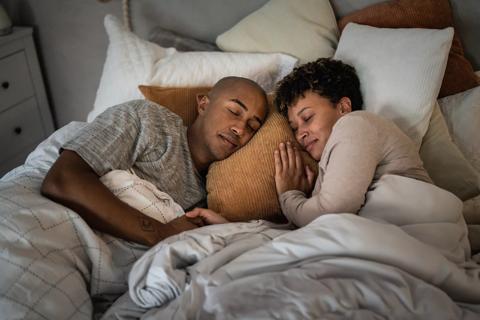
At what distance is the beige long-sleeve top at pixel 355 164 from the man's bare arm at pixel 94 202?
395 mm

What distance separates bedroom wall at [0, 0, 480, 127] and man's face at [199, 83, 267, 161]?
614 mm

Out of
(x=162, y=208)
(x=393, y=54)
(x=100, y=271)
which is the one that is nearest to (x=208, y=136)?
(x=162, y=208)

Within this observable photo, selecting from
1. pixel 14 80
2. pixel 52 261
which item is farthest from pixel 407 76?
pixel 14 80

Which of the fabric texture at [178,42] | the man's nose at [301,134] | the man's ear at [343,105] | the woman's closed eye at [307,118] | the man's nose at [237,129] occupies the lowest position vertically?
the man's nose at [301,134]

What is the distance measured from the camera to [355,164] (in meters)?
0.99

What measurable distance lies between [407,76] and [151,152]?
80cm

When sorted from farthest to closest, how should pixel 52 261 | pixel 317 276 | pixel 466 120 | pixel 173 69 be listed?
1. pixel 173 69
2. pixel 466 120
3. pixel 52 261
4. pixel 317 276

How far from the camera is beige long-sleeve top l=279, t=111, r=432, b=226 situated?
99cm

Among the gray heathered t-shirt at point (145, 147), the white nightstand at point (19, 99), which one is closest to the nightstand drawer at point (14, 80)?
the white nightstand at point (19, 99)

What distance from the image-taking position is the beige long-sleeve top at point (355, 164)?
0.99 meters

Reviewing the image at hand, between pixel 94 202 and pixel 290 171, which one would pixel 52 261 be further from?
pixel 290 171

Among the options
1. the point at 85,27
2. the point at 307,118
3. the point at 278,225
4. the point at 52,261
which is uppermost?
the point at 85,27

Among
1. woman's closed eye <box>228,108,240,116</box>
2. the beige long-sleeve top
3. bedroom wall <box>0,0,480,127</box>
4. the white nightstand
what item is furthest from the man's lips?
the white nightstand

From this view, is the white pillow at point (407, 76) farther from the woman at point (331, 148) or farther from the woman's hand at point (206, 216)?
the woman's hand at point (206, 216)
